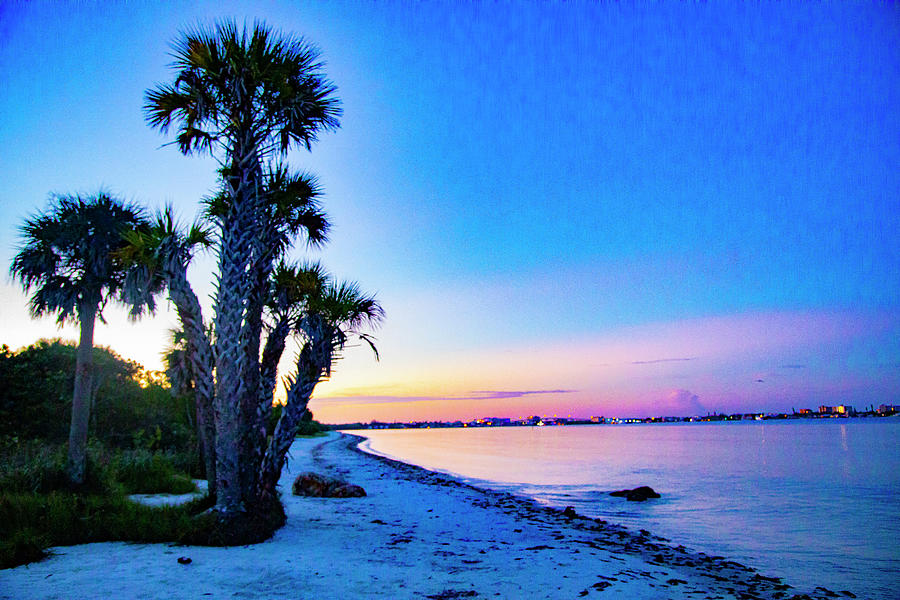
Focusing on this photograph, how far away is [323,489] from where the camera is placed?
1706 cm

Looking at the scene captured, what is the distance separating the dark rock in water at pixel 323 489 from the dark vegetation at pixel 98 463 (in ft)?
11.9

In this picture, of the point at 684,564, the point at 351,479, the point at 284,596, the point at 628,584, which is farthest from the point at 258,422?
the point at 351,479

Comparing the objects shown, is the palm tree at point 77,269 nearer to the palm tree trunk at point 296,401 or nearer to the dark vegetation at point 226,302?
the dark vegetation at point 226,302

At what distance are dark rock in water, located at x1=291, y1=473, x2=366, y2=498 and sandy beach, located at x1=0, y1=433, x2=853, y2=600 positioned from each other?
3.79m

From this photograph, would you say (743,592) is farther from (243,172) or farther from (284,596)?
(243,172)

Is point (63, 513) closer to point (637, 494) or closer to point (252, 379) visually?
point (252, 379)

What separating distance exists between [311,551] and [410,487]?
13217 millimetres

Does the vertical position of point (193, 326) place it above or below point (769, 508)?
above

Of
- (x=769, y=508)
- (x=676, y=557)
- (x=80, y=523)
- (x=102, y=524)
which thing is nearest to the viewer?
(x=80, y=523)

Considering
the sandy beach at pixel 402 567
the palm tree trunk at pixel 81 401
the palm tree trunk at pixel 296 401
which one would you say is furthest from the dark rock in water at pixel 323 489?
the palm tree trunk at pixel 81 401

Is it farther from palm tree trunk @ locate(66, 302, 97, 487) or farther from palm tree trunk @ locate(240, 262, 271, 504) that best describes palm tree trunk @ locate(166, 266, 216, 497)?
palm tree trunk @ locate(66, 302, 97, 487)

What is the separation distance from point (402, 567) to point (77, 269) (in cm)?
1327

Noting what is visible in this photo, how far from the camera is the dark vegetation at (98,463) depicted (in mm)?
9422

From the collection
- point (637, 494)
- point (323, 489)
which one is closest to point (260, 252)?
point (323, 489)
